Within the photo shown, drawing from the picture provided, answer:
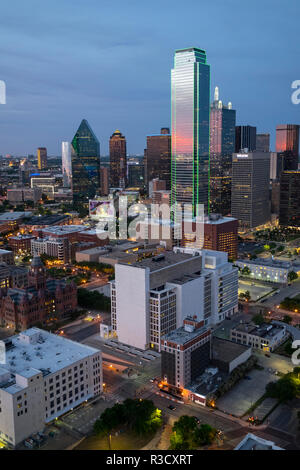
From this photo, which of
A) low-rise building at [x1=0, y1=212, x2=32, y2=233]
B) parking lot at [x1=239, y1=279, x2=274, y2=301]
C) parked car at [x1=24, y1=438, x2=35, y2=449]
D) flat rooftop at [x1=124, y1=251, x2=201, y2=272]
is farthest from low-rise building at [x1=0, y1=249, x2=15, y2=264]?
parked car at [x1=24, y1=438, x2=35, y2=449]

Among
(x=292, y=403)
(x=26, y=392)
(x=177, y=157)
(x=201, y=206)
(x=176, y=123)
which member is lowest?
(x=292, y=403)

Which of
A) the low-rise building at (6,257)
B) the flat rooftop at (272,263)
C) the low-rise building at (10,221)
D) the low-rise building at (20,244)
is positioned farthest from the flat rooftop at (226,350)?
the low-rise building at (10,221)

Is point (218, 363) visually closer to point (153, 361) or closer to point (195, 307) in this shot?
point (153, 361)

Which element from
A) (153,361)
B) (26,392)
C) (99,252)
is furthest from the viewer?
(99,252)

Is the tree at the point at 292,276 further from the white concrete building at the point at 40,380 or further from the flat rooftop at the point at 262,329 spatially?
the white concrete building at the point at 40,380

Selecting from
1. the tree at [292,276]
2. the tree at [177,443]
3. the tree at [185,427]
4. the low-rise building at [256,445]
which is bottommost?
the tree at [177,443]

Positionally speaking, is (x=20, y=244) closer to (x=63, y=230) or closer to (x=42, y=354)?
(x=63, y=230)

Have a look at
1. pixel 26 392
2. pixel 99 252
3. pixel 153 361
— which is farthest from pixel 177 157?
pixel 26 392
